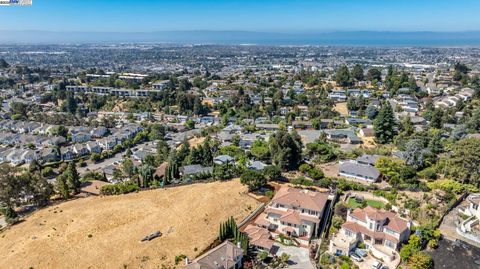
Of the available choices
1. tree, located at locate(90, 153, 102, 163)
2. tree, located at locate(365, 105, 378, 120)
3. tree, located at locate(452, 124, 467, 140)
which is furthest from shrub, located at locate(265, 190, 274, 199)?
tree, located at locate(365, 105, 378, 120)

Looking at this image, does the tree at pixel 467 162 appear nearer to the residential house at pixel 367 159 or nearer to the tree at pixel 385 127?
the residential house at pixel 367 159

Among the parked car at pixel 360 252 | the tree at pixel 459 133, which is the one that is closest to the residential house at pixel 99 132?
the parked car at pixel 360 252

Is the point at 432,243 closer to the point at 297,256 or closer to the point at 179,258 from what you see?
the point at 297,256

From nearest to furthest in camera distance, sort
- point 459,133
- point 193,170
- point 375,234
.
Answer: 1. point 375,234
2. point 193,170
3. point 459,133

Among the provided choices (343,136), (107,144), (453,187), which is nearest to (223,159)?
(343,136)

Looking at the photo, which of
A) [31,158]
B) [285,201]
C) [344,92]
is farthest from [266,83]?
[285,201]

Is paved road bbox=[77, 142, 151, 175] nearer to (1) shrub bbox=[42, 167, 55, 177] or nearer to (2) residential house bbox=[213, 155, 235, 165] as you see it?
(1) shrub bbox=[42, 167, 55, 177]

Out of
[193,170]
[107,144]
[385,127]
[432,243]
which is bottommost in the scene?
[107,144]
